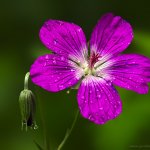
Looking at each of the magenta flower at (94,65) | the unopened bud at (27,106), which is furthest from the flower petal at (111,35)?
the unopened bud at (27,106)

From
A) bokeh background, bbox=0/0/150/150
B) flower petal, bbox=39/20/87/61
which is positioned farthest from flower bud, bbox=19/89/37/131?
bokeh background, bbox=0/0/150/150

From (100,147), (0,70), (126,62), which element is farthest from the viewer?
(0,70)

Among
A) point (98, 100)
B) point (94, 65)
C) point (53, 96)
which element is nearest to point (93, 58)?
point (94, 65)

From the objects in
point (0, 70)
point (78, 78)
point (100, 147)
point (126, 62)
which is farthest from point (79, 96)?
point (0, 70)

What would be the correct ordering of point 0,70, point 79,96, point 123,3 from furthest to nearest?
1. point 123,3
2. point 0,70
3. point 79,96

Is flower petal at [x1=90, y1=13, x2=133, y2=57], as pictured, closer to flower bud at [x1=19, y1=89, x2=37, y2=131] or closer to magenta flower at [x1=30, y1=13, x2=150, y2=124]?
magenta flower at [x1=30, y1=13, x2=150, y2=124]

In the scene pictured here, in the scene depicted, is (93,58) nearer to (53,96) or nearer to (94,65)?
(94,65)

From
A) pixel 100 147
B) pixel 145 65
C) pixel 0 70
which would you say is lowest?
pixel 100 147

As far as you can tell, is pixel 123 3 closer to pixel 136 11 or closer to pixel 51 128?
pixel 136 11
